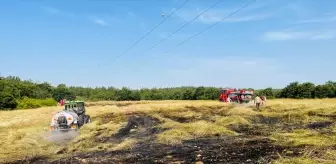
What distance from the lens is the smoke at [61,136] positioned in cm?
2353

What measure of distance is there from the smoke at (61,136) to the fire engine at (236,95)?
35.1 metres

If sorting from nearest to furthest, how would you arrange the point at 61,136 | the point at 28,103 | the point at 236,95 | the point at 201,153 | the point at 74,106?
1. the point at 201,153
2. the point at 61,136
3. the point at 74,106
4. the point at 236,95
5. the point at 28,103

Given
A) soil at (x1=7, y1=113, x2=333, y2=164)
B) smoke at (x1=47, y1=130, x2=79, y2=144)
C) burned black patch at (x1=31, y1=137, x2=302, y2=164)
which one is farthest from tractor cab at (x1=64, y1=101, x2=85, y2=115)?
burned black patch at (x1=31, y1=137, x2=302, y2=164)

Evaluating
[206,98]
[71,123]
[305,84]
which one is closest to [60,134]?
[71,123]

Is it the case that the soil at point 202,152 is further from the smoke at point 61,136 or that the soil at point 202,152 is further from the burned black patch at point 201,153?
the smoke at point 61,136

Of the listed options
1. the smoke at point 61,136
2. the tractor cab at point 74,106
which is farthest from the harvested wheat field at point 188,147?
the tractor cab at point 74,106

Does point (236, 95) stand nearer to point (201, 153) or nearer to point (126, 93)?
point (201, 153)

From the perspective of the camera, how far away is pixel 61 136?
2547 centimetres

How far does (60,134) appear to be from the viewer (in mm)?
26438

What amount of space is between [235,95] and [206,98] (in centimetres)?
3803

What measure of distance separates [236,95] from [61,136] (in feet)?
129

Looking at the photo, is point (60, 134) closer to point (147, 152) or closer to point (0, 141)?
point (0, 141)

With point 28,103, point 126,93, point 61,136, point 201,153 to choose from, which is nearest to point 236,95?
point 61,136

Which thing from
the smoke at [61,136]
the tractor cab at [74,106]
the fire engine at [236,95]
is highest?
the fire engine at [236,95]
